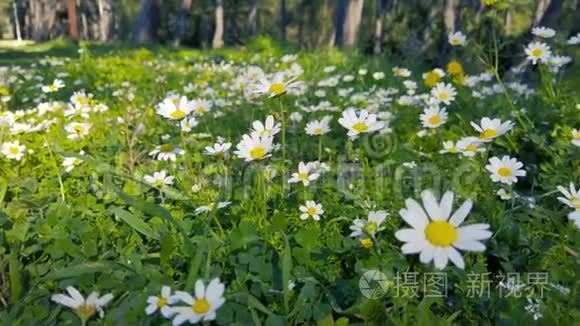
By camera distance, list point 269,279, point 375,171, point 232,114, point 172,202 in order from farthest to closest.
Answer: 1. point 232,114
2. point 375,171
3. point 172,202
4. point 269,279

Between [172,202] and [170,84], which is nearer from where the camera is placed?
[172,202]

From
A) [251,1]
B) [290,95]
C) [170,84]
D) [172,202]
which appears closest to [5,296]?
[172,202]

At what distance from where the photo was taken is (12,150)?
228 centimetres

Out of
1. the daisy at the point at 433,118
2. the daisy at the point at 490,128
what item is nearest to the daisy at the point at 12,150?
the daisy at the point at 433,118

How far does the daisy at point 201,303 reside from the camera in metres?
1.04

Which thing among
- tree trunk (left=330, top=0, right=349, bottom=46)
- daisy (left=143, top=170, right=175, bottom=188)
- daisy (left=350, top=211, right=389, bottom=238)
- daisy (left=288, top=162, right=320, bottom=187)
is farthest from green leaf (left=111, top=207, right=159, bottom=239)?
tree trunk (left=330, top=0, right=349, bottom=46)

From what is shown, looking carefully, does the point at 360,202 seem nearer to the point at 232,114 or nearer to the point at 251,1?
the point at 232,114

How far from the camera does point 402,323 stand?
120 cm

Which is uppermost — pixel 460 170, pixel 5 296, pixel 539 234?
pixel 460 170

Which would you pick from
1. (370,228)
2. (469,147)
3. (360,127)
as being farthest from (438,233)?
(469,147)

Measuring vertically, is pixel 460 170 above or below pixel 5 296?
above

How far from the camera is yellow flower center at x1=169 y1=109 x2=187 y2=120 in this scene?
5.92 feet

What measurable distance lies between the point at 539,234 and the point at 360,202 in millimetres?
564

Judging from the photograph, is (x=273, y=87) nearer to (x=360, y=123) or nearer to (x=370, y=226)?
(x=360, y=123)
